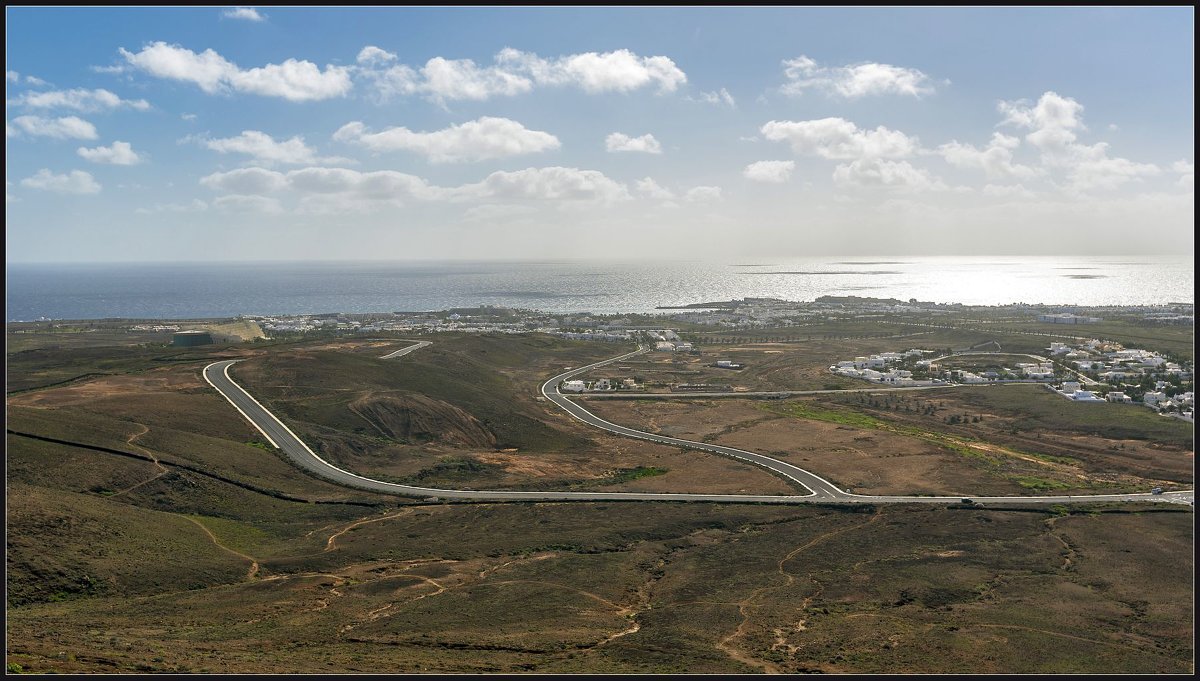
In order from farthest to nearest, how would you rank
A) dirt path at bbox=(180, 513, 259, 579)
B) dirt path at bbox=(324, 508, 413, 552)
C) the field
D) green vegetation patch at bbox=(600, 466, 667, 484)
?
green vegetation patch at bbox=(600, 466, 667, 484) → dirt path at bbox=(324, 508, 413, 552) → dirt path at bbox=(180, 513, 259, 579) → the field

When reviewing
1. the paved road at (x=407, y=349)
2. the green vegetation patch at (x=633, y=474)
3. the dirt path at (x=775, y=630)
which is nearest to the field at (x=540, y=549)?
the dirt path at (x=775, y=630)

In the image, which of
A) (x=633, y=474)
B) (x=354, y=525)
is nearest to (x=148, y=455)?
(x=354, y=525)

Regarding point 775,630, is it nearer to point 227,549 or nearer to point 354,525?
point 354,525

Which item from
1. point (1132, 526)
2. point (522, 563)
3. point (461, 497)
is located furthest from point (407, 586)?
point (1132, 526)

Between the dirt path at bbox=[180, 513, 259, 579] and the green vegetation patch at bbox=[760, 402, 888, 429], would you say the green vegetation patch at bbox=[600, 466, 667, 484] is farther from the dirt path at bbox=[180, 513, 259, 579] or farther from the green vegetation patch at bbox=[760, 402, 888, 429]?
the green vegetation patch at bbox=[760, 402, 888, 429]

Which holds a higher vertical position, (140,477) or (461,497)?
(140,477)

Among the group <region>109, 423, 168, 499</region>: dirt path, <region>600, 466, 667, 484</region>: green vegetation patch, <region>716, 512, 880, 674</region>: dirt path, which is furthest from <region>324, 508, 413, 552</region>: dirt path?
<region>716, 512, 880, 674</region>: dirt path

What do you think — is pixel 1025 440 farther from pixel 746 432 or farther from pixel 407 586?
Result: pixel 407 586

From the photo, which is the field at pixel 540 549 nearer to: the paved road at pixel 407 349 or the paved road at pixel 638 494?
the paved road at pixel 638 494

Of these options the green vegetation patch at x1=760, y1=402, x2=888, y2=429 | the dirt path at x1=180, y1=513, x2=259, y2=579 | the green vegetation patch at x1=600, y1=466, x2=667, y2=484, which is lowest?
the green vegetation patch at x1=600, y1=466, x2=667, y2=484
